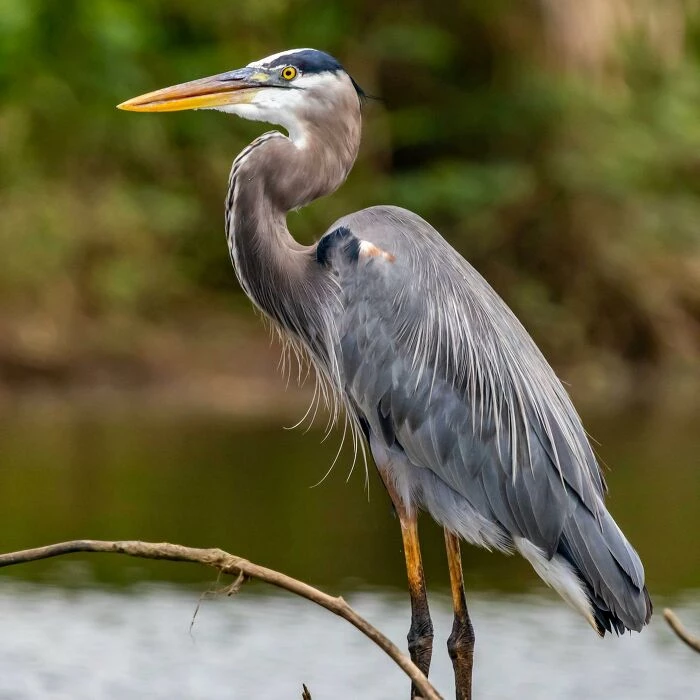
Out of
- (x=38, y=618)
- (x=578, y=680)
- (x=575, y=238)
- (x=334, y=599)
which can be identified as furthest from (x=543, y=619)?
(x=575, y=238)

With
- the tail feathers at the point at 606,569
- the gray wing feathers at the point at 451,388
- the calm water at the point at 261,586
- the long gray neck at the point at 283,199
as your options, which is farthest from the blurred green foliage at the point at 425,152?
the tail feathers at the point at 606,569

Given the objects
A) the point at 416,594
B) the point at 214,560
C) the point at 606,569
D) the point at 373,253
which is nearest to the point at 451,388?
the point at 373,253

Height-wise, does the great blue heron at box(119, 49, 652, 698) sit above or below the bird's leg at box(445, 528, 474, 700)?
above

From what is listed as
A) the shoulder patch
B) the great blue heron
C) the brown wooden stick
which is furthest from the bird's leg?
the brown wooden stick

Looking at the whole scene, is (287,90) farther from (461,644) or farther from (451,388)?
(461,644)

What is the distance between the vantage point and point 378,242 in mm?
5875

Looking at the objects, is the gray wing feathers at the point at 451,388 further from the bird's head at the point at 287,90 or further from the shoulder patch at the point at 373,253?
the bird's head at the point at 287,90

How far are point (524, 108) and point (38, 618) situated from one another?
12.9m

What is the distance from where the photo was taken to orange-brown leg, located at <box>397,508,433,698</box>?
571 cm

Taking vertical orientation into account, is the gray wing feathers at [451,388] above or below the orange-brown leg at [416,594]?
above

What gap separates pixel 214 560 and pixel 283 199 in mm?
1919

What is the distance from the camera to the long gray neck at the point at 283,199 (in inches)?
233

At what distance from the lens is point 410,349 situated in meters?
5.91

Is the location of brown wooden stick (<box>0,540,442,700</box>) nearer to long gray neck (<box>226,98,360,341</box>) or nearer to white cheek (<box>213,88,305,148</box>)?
long gray neck (<box>226,98,360,341</box>)
